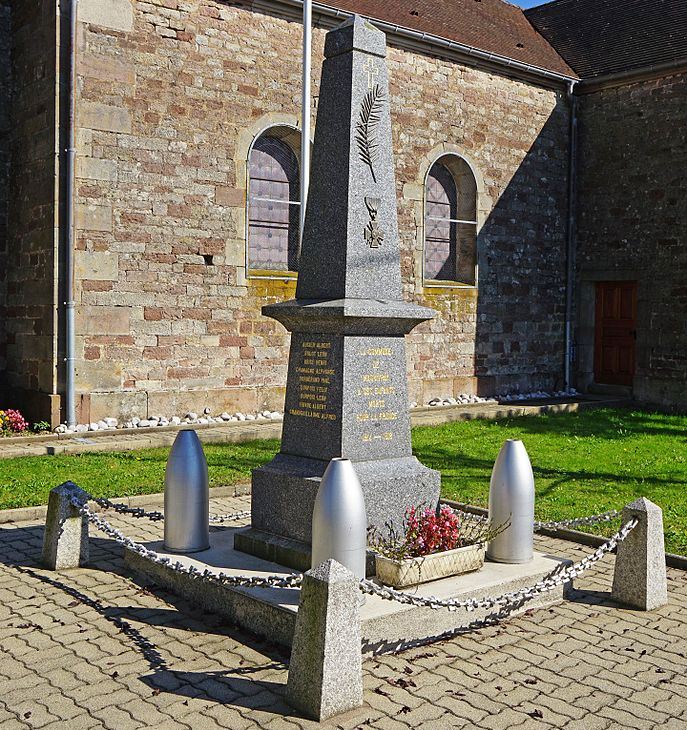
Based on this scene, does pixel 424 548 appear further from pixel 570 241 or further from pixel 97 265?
pixel 570 241

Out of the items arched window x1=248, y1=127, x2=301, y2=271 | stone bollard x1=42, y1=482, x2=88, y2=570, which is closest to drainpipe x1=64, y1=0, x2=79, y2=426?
arched window x1=248, y1=127, x2=301, y2=271

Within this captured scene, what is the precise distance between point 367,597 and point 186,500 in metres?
1.56

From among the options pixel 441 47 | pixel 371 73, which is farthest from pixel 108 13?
pixel 371 73

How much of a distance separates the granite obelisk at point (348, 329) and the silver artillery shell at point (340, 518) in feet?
2.38

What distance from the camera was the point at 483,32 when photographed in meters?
17.6

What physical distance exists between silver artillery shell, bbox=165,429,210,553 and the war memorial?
0.01 metres

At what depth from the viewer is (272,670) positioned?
4.52 m

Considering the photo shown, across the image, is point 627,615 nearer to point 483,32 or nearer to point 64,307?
point 64,307

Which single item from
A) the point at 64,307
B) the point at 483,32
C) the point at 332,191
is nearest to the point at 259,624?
the point at 332,191

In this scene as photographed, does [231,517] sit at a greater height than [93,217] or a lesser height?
lesser

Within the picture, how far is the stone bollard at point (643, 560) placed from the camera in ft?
18.3

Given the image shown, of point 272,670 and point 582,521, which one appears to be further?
point 582,521

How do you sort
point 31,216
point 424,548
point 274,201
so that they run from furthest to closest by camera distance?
point 274,201, point 31,216, point 424,548

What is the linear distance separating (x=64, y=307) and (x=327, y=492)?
318 inches
